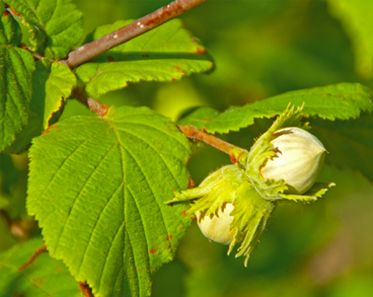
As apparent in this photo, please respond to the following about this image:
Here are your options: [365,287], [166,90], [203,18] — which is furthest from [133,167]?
[365,287]

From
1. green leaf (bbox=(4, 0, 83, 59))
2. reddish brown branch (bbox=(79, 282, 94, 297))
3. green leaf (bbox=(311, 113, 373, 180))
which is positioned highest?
green leaf (bbox=(4, 0, 83, 59))

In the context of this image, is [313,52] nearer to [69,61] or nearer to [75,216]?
[69,61]

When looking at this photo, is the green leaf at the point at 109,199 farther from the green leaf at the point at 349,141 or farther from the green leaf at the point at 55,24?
the green leaf at the point at 349,141

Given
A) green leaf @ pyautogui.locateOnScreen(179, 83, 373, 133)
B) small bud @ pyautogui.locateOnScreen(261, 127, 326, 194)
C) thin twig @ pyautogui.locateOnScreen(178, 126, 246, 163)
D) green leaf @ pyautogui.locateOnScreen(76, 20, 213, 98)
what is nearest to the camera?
small bud @ pyautogui.locateOnScreen(261, 127, 326, 194)

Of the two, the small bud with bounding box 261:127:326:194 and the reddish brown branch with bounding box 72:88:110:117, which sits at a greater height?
the small bud with bounding box 261:127:326:194

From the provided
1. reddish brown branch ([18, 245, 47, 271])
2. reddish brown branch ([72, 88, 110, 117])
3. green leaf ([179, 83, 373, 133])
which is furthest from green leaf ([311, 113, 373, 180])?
reddish brown branch ([18, 245, 47, 271])

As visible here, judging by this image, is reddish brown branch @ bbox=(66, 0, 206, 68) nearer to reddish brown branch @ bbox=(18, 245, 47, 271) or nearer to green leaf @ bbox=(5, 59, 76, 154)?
green leaf @ bbox=(5, 59, 76, 154)
